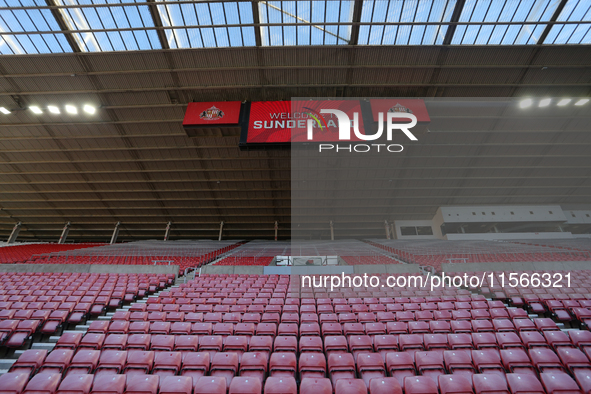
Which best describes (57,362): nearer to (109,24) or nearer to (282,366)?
(282,366)

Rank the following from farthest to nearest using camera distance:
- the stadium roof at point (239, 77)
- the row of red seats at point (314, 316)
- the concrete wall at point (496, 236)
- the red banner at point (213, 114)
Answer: the concrete wall at point (496, 236)
the red banner at point (213, 114)
the stadium roof at point (239, 77)
the row of red seats at point (314, 316)

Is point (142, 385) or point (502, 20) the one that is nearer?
point (142, 385)

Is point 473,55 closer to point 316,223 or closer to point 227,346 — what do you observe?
point 227,346

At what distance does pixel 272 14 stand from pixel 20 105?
18.0 m

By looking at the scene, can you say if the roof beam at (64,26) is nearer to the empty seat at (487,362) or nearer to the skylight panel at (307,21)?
the skylight panel at (307,21)

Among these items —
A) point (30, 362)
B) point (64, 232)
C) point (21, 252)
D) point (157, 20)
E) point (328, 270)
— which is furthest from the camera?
point (64, 232)

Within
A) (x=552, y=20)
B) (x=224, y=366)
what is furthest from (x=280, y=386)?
(x=552, y=20)

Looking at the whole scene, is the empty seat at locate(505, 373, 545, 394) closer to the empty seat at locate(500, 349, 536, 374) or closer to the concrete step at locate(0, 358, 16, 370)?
the empty seat at locate(500, 349, 536, 374)

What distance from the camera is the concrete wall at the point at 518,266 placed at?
9.46 m

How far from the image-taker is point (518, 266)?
10.0 meters

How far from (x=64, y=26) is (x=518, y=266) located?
24.5m

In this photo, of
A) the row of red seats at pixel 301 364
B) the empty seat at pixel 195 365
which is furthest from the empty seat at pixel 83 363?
the empty seat at pixel 195 365

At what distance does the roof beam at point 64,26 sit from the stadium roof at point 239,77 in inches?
4.3

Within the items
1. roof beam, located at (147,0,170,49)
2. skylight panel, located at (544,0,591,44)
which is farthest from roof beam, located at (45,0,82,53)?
skylight panel, located at (544,0,591,44)
